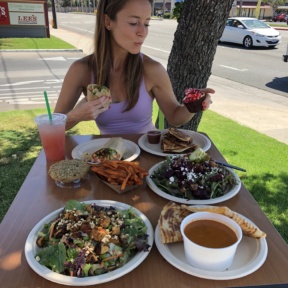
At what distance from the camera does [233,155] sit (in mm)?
4664

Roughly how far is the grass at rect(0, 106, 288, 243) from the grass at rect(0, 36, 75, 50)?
10.7 metres

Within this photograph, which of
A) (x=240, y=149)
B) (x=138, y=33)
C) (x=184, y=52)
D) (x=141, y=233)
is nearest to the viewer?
(x=141, y=233)

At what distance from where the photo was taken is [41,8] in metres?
18.0

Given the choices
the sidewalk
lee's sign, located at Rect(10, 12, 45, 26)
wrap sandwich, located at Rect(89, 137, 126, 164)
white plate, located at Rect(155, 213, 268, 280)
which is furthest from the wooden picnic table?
lee's sign, located at Rect(10, 12, 45, 26)

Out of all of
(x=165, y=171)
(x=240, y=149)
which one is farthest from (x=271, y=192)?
(x=165, y=171)

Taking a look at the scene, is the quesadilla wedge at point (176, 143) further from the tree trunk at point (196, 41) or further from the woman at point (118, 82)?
the tree trunk at point (196, 41)

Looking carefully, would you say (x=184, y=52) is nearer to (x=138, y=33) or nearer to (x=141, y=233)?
(x=138, y=33)

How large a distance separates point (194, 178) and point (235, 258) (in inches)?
19.8

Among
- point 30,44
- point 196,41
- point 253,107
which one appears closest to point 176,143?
point 196,41

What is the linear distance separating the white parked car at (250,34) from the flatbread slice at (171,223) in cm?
1670

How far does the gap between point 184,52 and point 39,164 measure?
2.02 metres

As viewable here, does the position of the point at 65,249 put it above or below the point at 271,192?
above

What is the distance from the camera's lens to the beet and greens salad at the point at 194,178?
1.61 m

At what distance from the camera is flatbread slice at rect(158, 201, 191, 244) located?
1254 millimetres
